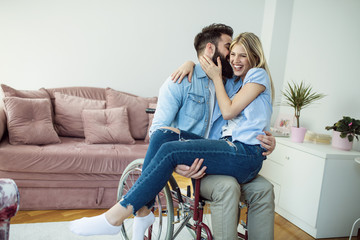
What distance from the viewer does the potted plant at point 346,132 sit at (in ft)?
7.80

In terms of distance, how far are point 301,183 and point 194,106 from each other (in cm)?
138

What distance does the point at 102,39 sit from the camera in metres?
3.38

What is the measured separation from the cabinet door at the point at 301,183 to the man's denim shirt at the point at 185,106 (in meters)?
1.20

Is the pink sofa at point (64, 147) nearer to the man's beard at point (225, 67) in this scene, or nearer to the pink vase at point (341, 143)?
the man's beard at point (225, 67)

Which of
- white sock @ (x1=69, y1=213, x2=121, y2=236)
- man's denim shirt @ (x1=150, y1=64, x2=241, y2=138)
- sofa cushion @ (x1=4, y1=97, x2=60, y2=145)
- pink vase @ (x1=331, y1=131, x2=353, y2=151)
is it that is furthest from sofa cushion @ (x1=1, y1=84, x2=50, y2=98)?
pink vase @ (x1=331, y1=131, x2=353, y2=151)

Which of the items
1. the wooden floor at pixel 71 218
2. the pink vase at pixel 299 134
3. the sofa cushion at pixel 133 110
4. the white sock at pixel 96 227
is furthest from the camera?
the sofa cushion at pixel 133 110

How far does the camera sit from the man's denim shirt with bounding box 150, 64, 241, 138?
5.17 feet

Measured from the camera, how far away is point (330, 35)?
3053 millimetres

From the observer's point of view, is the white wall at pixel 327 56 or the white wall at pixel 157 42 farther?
the white wall at pixel 157 42

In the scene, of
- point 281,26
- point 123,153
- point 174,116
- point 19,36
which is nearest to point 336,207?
point 174,116

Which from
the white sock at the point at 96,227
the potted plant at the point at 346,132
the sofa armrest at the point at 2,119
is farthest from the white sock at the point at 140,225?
the potted plant at the point at 346,132

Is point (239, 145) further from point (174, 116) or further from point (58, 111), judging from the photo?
point (58, 111)

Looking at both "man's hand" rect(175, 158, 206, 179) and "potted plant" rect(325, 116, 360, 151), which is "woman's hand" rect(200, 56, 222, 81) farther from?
"potted plant" rect(325, 116, 360, 151)

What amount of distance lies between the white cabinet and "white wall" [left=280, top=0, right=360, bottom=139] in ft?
2.02
